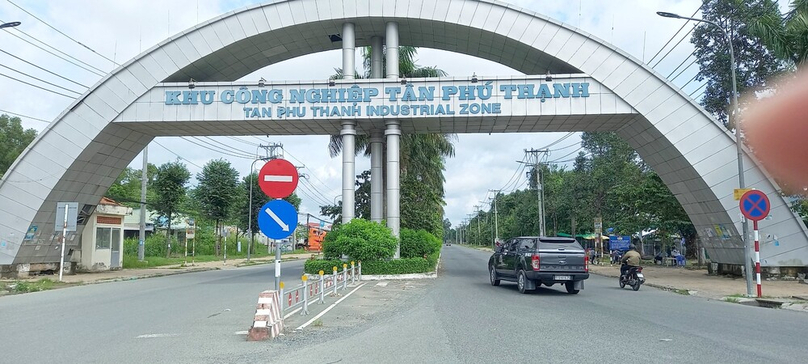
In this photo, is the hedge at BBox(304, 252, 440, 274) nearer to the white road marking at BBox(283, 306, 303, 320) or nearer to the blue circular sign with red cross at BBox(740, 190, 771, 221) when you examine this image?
the white road marking at BBox(283, 306, 303, 320)

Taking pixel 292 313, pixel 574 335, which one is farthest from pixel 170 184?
pixel 574 335

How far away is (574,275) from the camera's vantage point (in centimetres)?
1731

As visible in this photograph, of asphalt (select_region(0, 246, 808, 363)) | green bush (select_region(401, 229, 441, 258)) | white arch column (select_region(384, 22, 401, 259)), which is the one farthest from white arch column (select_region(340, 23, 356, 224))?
asphalt (select_region(0, 246, 808, 363))

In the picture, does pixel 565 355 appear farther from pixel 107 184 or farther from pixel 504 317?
pixel 107 184

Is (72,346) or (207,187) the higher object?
(207,187)

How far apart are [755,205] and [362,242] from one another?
46.4 ft

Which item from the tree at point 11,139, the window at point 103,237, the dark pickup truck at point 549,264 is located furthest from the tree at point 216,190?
the dark pickup truck at point 549,264

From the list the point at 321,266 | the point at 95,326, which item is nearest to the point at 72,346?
the point at 95,326

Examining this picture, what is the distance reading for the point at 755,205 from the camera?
52.5ft

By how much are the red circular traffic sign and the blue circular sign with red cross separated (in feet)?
42.4

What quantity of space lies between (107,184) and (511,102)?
20.4 m

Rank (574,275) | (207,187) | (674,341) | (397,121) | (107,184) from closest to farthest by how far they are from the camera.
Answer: (674,341), (574,275), (397,121), (107,184), (207,187)

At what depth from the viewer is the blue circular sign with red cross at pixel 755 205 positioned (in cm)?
1594

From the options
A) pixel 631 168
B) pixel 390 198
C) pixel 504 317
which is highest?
pixel 631 168
